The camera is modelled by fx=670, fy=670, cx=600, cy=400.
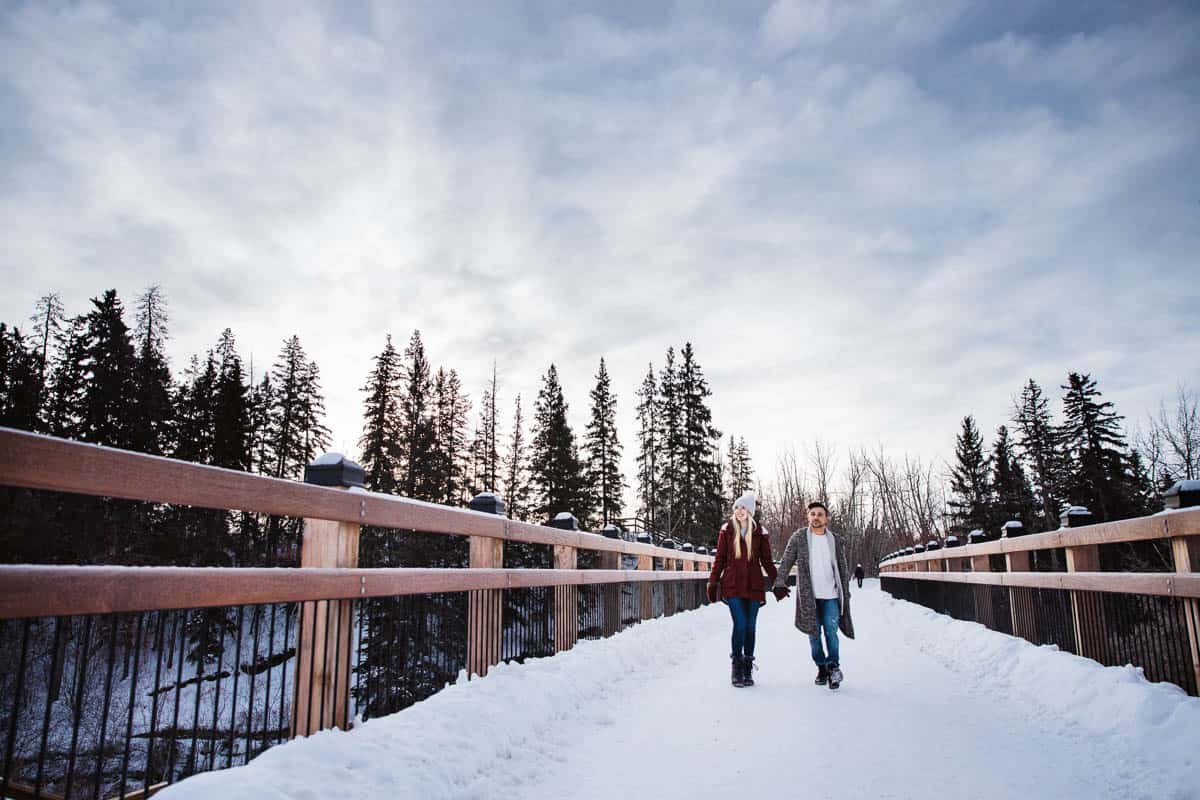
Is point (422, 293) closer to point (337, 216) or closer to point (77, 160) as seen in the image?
point (337, 216)

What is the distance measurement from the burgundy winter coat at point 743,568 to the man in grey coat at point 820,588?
0.64 feet

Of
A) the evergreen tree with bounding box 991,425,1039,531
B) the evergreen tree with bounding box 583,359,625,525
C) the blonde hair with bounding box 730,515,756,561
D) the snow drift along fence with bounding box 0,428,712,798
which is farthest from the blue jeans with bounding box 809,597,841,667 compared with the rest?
the evergreen tree with bounding box 991,425,1039,531

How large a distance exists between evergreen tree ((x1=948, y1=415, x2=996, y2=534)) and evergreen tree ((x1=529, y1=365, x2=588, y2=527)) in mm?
32967

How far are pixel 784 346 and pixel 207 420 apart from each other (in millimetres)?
27992

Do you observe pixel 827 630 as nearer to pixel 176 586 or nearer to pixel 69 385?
pixel 176 586

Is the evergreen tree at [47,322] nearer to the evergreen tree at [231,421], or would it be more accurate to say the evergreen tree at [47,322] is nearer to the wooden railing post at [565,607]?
the evergreen tree at [231,421]

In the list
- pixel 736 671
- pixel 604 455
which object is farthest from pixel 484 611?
pixel 604 455

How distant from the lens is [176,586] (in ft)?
7.78

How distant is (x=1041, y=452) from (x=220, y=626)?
55972 millimetres

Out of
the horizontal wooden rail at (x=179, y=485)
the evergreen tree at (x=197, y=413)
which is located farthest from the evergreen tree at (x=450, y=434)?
the horizontal wooden rail at (x=179, y=485)

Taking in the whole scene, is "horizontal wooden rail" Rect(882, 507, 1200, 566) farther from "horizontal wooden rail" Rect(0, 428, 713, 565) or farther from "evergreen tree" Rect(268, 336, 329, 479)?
"evergreen tree" Rect(268, 336, 329, 479)

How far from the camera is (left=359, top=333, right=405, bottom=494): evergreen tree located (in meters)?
38.8

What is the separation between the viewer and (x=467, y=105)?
531 inches

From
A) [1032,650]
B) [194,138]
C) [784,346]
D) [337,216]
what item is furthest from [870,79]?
[784,346]
